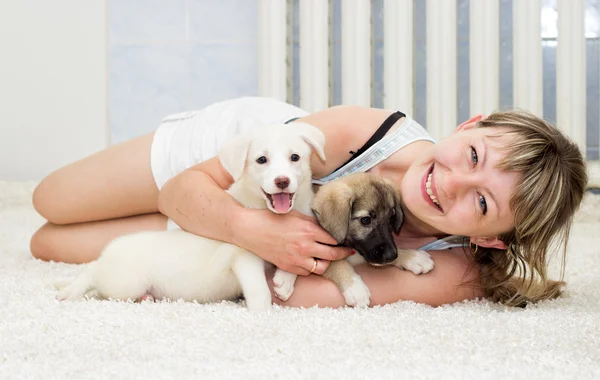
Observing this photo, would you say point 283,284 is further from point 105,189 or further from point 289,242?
point 105,189

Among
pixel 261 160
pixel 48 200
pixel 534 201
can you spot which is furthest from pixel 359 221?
pixel 48 200

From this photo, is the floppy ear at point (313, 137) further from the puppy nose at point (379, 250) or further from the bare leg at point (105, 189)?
the bare leg at point (105, 189)

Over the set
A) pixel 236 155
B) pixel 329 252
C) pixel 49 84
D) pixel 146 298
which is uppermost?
pixel 49 84

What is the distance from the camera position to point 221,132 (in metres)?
2.06

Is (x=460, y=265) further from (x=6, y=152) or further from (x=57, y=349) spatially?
(x=6, y=152)

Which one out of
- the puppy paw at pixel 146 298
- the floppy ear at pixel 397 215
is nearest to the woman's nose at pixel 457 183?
the floppy ear at pixel 397 215

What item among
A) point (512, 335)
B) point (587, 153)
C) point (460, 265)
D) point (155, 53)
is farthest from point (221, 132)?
point (587, 153)

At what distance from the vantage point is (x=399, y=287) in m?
1.52

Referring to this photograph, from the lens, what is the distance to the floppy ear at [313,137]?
155 centimetres

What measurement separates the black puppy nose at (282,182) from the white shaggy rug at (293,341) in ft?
0.84

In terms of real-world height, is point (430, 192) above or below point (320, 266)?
above

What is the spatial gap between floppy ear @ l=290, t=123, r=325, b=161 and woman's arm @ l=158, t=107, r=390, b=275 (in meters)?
0.15

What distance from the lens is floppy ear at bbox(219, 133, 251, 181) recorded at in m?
1.52

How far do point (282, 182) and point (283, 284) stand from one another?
0.75 feet
